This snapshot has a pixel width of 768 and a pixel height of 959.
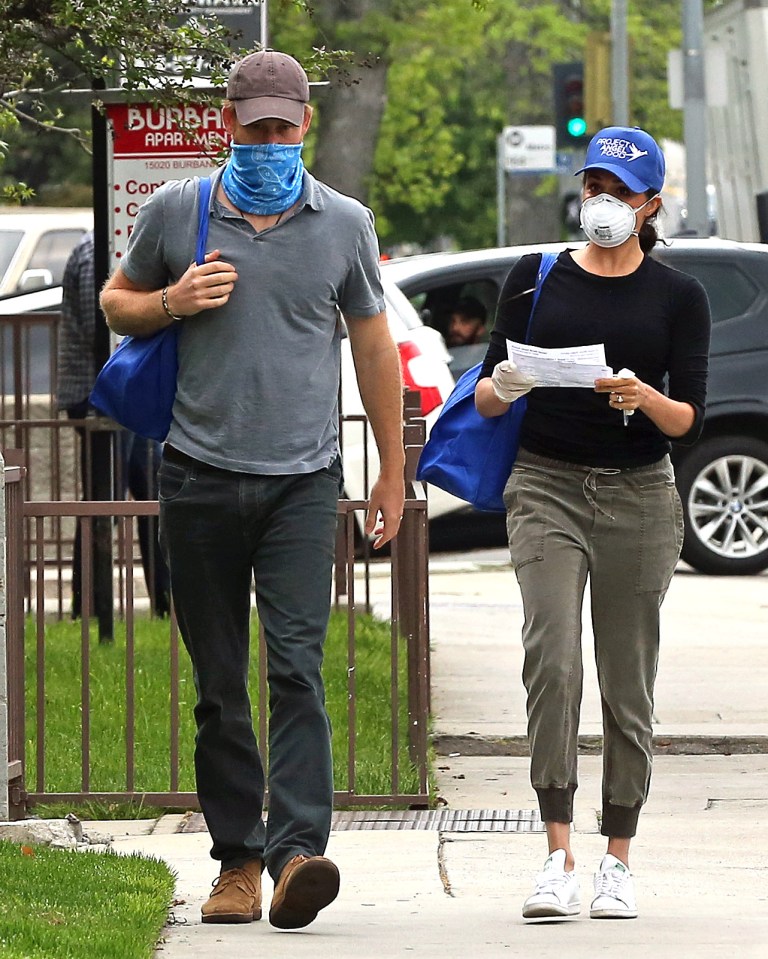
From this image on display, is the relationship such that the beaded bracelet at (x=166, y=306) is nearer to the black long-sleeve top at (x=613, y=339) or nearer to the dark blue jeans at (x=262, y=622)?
the dark blue jeans at (x=262, y=622)

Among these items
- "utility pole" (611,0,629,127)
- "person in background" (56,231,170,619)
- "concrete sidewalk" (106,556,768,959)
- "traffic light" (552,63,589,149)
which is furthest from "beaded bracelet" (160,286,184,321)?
"utility pole" (611,0,629,127)

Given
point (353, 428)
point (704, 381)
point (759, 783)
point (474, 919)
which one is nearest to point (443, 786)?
point (759, 783)

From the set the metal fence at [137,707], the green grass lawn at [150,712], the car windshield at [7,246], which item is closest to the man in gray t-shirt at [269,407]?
the metal fence at [137,707]

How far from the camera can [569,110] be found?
21812 millimetres

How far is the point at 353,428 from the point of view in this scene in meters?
11.8

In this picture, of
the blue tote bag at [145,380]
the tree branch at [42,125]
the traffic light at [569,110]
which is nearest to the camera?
the blue tote bag at [145,380]

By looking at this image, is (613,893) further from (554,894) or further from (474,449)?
(474,449)

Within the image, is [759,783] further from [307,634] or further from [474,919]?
[307,634]

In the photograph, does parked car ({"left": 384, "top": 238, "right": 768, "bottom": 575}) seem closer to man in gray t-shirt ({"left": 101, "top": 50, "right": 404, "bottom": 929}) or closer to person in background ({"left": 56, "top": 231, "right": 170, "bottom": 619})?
person in background ({"left": 56, "top": 231, "right": 170, "bottom": 619})

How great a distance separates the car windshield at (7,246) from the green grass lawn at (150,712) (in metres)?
7.89

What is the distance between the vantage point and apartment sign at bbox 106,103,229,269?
27.5 feet

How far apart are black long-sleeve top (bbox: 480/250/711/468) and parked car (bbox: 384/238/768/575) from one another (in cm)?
713

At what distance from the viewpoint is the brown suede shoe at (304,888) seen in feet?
15.2

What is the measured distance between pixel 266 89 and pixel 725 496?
7913mm
